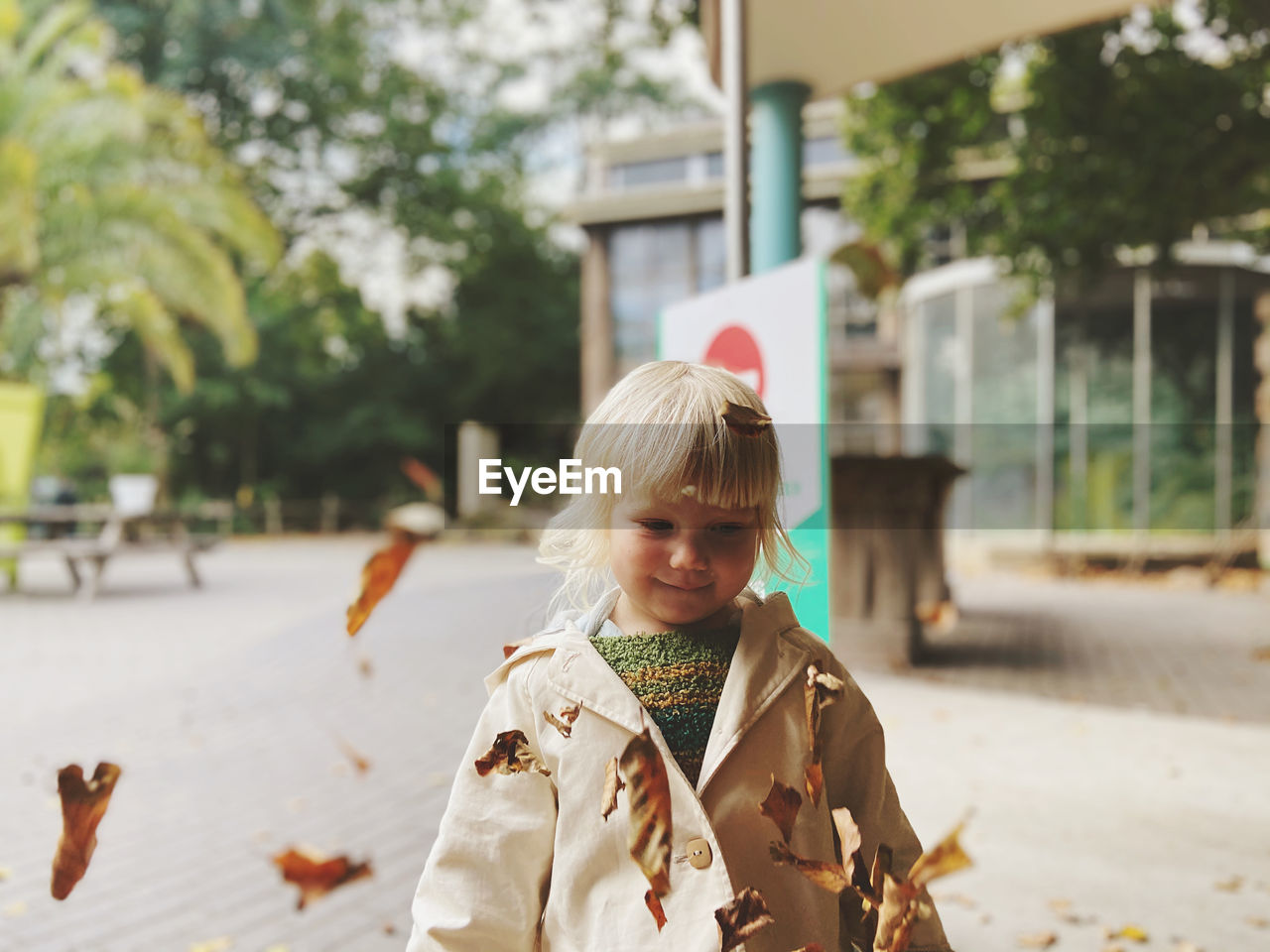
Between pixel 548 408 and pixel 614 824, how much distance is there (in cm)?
2693

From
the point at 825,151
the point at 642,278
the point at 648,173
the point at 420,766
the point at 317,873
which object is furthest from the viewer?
the point at 648,173

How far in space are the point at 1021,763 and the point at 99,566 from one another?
8771mm

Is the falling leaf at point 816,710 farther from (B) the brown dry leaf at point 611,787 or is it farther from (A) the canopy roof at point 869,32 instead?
(A) the canopy roof at point 869,32

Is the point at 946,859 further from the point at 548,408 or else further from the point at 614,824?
the point at 548,408

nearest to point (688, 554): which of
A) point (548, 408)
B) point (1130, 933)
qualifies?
point (1130, 933)

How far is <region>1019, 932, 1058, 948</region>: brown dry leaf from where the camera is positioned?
266 centimetres

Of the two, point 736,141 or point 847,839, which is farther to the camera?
point 736,141

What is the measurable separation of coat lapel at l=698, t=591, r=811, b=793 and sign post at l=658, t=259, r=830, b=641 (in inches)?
22.6

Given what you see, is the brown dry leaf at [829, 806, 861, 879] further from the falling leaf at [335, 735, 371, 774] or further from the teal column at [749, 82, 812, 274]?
the teal column at [749, 82, 812, 274]

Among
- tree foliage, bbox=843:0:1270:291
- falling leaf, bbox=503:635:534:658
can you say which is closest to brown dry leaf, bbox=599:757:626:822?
falling leaf, bbox=503:635:534:658

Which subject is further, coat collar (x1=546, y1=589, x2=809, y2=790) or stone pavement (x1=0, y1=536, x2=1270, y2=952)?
stone pavement (x1=0, y1=536, x2=1270, y2=952)

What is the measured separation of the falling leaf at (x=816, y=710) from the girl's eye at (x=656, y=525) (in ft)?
0.84

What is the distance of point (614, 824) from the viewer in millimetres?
1196

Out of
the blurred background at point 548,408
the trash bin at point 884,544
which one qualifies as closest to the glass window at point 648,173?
the blurred background at point 548,408
